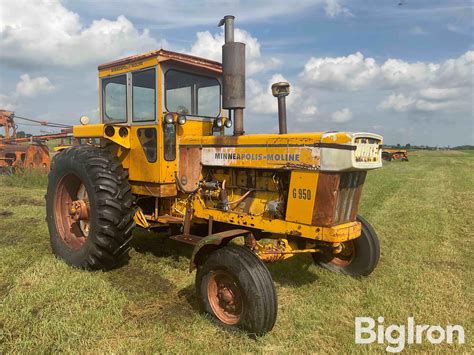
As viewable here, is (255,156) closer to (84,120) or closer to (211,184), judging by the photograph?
(211,184)

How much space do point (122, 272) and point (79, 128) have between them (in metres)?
2.08

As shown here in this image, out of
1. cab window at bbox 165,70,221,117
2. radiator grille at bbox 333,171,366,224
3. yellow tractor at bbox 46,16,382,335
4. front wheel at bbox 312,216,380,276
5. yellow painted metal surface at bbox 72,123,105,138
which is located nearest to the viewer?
yellow tractor at bbox 46,16,382,335

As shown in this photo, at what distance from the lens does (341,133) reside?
139 inches

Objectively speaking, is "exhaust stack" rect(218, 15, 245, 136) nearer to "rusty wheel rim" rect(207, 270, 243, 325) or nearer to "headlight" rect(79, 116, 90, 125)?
"rusty wheel rim" rect(207, 270, 243, 325)

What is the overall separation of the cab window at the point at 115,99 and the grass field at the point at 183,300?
6.30 ft

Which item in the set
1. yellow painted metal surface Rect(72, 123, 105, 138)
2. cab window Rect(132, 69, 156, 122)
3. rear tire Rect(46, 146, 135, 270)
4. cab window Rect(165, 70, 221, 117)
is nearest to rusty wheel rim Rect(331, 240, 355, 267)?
cab window Rect(165, 70, 221, 117)

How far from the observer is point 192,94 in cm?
518

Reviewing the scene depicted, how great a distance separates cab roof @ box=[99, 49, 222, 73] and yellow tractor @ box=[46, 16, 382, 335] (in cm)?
2

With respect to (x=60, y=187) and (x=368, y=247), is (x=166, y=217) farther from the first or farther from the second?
(x=368, y=247)

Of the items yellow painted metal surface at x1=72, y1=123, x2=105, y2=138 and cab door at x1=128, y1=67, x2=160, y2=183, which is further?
yellow painted metal surface at x1=72, y1=123, x2=105, y2=138

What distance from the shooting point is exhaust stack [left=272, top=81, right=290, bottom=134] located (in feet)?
13.8

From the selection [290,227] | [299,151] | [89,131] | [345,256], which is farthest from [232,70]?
[345,256]

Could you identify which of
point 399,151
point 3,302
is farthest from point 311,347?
point 399,151

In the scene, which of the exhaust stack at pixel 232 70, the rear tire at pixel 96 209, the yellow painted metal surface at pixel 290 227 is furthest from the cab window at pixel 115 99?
the yellow painted metal surface at pixel 290 227
